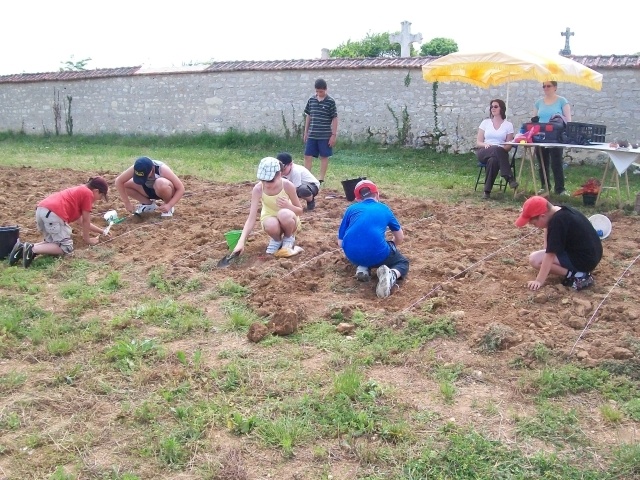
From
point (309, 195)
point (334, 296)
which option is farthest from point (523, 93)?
point (334, 296)

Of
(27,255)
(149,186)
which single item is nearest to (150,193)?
(149,186)

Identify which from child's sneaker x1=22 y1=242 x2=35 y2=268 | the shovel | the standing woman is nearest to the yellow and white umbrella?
the standing woman

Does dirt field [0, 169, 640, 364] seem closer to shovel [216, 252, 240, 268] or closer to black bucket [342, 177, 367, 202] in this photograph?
shovel [216, 252, 240, 268]

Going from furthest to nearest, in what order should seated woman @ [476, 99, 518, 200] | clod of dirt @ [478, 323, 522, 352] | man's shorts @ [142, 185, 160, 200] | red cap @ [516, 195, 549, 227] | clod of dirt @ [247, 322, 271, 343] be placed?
seated woman @ [476, 99, 518, 200], man's shorts @ [142, 185, 160, 200], red cap @ [516, 195, 549, 227], clod of dirt @ [247, 322, 271, 343], clod of dirt @ [478, 323, 522, 352]

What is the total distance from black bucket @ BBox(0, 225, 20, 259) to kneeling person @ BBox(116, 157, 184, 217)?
141 cm

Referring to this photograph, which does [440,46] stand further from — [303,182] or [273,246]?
[273,246]

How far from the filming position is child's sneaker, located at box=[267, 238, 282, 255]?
5.93m

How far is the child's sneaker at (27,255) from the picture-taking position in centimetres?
577

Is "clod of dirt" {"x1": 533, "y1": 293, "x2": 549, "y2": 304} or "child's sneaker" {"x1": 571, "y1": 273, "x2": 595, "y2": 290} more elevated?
"child's sneaker" {"x1": 571, "y1": 273, "x2": 595, "y2": 290}

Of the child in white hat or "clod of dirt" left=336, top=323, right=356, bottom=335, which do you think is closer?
"clod of dirt" left=336, top=323, right=356, bottom=335

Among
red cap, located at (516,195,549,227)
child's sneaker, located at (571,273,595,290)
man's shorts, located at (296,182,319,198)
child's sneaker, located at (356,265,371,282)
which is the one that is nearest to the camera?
red cap, located at (516,195,549,227)

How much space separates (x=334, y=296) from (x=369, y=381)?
1.47m

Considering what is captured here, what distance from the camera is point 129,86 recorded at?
18844 mm

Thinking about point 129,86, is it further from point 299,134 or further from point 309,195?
point 309,195
